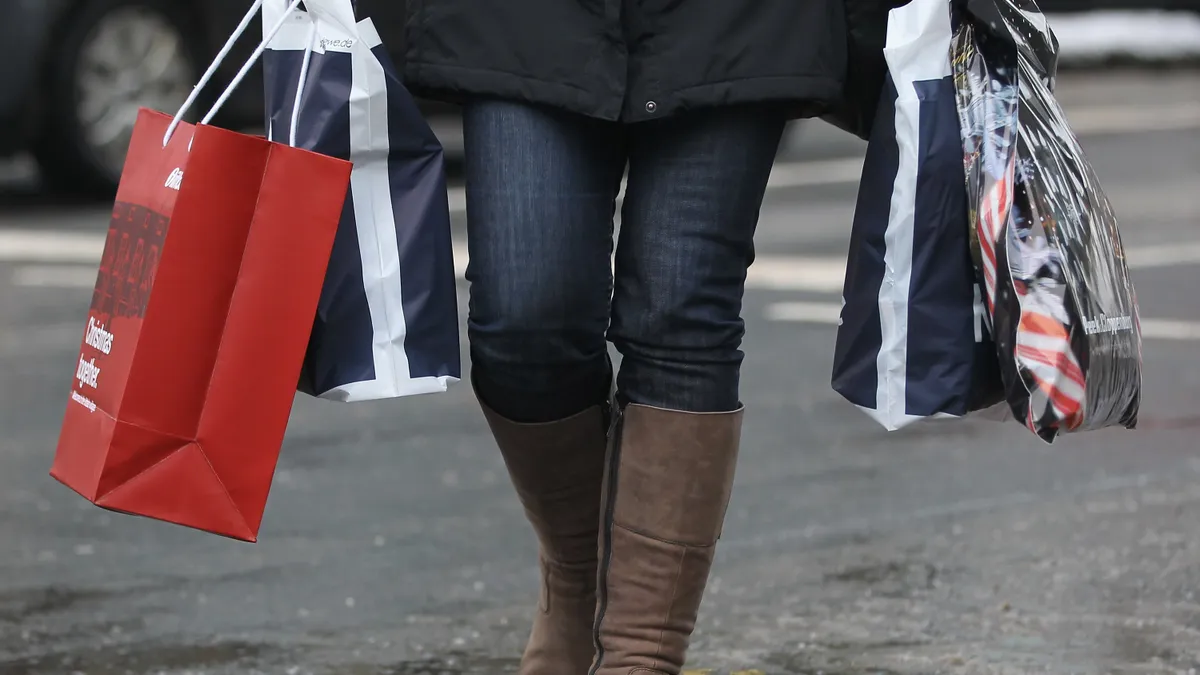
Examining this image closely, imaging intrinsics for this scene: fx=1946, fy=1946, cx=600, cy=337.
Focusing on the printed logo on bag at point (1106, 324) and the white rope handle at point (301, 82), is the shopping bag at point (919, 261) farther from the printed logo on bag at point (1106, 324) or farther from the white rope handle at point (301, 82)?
the white rope handle at point (301, 82)

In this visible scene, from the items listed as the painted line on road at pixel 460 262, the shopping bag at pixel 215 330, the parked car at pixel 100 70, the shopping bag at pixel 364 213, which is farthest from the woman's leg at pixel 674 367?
the parked car at pixel 100 70

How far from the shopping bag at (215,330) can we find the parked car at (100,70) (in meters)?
6.08

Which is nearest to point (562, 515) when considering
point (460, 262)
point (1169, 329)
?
point (1169, 329)

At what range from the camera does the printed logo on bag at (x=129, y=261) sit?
2434 millimetres

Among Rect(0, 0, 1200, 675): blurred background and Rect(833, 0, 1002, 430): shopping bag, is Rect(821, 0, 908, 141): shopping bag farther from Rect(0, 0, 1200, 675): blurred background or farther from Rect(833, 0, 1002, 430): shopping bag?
Rect(0, 0, 1200, 675): blurred background

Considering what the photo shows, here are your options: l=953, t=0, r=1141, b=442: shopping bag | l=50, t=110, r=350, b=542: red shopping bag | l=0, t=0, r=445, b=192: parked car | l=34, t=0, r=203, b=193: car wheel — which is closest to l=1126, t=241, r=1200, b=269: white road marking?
l=0, t=0, r=445, b=192: parked car

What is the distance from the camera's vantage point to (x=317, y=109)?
2.56 m

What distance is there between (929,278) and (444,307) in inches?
25.6

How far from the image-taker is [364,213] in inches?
102

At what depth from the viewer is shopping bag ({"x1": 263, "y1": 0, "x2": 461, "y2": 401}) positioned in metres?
2.57

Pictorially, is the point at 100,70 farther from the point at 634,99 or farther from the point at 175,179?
the point at 634,99

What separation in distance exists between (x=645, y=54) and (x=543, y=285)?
32 centimetres

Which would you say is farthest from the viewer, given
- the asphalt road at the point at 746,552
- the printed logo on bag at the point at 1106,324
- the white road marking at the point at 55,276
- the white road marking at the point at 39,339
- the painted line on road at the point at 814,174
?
the painted line on road at the point at 814,174

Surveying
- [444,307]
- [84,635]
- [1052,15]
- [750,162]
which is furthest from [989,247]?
[1052,15]
